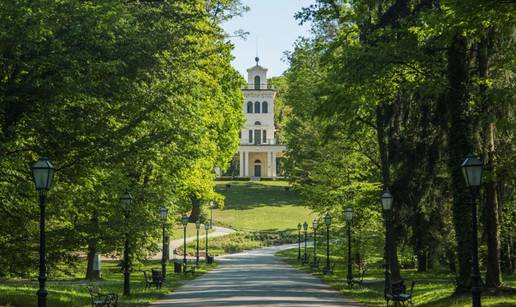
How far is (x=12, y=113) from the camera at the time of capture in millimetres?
16766

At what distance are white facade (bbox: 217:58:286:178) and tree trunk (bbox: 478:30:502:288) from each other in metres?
91.5

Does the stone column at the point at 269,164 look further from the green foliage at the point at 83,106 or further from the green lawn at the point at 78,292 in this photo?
the green foliage at the point at 83,106

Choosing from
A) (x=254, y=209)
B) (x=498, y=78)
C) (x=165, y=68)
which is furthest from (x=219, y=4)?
→ (x=254, y=209)

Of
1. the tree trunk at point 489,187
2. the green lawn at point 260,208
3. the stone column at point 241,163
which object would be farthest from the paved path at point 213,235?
the tree trunk at point 489,187

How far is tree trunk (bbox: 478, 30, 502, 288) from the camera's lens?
1844cm

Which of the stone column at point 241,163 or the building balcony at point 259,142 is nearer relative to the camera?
the stone column at point 241,163

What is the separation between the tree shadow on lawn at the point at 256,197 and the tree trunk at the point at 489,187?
65868 millimetres

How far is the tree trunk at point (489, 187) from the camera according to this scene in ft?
60.5

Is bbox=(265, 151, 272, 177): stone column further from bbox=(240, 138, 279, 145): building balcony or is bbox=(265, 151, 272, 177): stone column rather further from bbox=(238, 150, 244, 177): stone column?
bbox=(238, 150, 244, 177): stone column

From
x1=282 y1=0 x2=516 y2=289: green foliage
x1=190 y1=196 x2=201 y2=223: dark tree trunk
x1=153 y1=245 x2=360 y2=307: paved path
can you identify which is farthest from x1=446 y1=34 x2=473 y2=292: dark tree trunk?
x1=190 y1=196 x2=201 y2=223: dark tree trunk

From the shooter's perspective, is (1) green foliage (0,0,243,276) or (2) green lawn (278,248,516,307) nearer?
(1) green foliage (0,0,243,276)

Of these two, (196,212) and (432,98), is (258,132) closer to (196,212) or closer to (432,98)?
(196,212)

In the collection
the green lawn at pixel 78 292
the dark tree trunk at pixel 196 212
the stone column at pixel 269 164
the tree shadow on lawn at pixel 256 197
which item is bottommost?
the green lawn at pixel 78 292

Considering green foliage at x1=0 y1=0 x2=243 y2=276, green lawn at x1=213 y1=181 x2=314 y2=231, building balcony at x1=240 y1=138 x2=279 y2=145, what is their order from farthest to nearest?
building balcony at x1=240 y1=138 x2=279 y2=145 < green lawn at x1=213 y1=181 x2=314 y2=231 < green foliage at x1=0 y1=0 x2=243 y2=276
